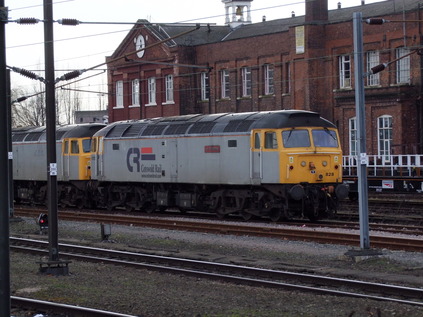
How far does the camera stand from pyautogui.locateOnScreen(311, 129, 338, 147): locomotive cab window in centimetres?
2711

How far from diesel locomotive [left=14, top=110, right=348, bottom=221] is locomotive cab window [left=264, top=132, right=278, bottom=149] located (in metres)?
0.03

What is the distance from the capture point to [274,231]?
23.2 metres

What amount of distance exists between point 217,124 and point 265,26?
2963 cm

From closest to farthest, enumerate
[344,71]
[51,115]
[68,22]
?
[51,115]
[68,22]
[344,71]

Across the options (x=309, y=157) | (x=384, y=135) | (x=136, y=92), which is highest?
(x=136, y=92)

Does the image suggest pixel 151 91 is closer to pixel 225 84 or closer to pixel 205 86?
pixel 205 86

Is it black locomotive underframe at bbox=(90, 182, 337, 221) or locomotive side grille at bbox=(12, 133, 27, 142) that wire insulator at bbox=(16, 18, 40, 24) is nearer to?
black locomotive underframe at bbox=(90, 182, 337, 221)

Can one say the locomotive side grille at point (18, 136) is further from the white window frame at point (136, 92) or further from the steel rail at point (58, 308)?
the steel rail at point (58, 308)

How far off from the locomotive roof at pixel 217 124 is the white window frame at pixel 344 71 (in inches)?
709

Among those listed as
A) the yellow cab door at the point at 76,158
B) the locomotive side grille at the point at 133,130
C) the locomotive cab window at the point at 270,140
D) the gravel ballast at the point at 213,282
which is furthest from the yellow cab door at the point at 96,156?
the gravel ballast at the point at 213,282

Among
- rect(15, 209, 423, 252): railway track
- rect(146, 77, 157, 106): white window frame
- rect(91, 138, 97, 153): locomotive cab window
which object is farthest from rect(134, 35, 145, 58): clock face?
rect(15, 209, 423, 252): railway track

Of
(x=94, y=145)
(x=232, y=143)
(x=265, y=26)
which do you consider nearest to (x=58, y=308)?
(x=232, y=143)

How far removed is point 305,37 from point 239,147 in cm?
2252

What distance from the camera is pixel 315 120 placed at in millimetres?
27328
